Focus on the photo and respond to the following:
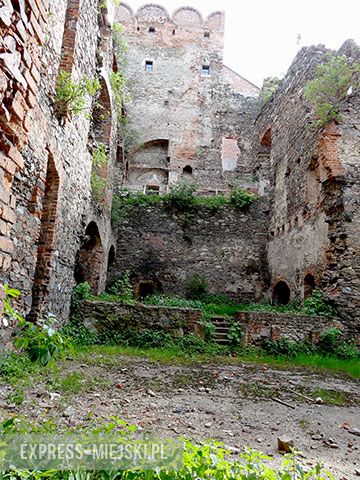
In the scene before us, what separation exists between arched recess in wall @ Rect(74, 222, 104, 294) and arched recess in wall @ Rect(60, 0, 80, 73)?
14.5 ft

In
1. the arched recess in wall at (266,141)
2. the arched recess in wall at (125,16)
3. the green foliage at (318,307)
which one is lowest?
the green foliage at (318,307)

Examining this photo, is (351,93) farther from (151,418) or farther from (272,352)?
(151,418)

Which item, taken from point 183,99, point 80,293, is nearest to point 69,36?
point 80,293

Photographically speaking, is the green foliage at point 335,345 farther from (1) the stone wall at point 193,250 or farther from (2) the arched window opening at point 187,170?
(2) the arched window opening at point 187,170

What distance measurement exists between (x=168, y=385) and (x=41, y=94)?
492 centimetres

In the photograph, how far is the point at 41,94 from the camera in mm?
5582

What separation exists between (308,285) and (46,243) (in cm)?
747

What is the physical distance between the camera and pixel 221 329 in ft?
28.1

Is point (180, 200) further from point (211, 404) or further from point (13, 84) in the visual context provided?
point (13, 84)

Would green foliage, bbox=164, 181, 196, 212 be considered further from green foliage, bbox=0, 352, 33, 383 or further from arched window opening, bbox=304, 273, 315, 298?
green foliage, bbox=0, 352, 33, 383

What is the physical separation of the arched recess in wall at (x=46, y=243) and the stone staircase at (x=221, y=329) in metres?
4.19

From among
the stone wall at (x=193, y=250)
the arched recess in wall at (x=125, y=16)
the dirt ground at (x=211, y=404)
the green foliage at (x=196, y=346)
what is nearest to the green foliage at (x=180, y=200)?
the stone wall at (x=193, y=250)

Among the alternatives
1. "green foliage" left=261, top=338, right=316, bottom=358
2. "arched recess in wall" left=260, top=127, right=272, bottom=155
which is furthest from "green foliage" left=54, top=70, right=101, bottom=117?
"arched recess in wall" left=260, top=127, right=272, bottom=155

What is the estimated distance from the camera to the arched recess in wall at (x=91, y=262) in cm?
1002
